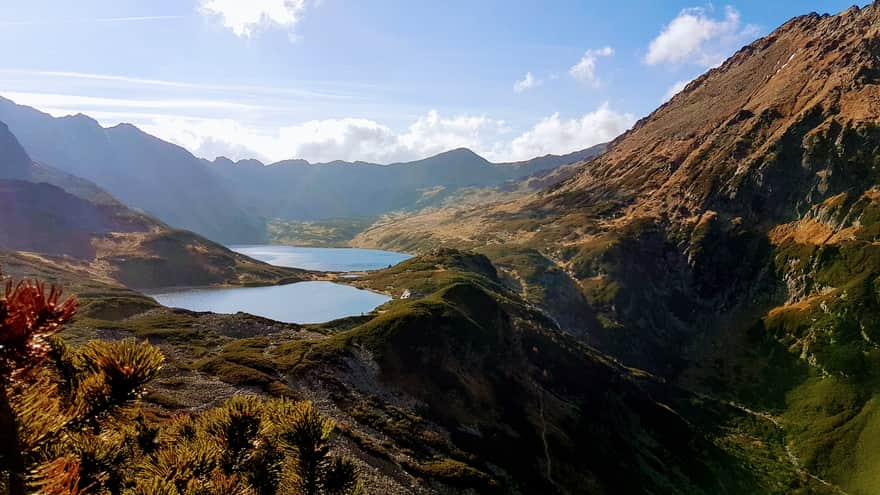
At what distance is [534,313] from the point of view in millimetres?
137750

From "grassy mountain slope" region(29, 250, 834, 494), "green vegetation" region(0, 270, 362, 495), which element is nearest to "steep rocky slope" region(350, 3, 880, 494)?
"grassy mountain slope" region(29, 250, 834, 494)

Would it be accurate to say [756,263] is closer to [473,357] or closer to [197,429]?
[473,357]

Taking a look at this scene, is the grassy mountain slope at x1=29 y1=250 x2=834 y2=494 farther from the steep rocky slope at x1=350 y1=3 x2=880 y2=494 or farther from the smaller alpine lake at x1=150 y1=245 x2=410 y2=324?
the smaller alpine lake at x1=150 y1=245 x2=410 y2=324

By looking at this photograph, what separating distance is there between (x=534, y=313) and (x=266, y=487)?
12730 cm

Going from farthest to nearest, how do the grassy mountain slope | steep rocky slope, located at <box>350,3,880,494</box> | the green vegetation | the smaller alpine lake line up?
the smaller alpine lake, steep rocky slope, located at <box>350,3,880,494</box>, the grassy mountain slope, the green vegetation

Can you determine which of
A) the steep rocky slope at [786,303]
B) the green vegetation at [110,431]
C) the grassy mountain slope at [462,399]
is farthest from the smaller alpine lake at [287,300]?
the green vegetation at [110,431]

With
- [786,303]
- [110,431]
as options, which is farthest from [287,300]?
[786,303]

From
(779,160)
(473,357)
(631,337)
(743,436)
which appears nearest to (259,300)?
(473,357)

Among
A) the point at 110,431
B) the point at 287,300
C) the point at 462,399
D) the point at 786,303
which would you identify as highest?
the point at 110,431

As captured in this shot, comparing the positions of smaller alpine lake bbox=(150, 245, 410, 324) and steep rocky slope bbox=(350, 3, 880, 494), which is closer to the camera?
steep rocky slope bbox=(350, 3, 880, 494)

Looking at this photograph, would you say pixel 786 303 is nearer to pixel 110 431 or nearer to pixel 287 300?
pixel 287 300

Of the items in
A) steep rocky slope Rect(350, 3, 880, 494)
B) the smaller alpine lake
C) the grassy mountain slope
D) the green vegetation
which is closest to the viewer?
the green vegetation

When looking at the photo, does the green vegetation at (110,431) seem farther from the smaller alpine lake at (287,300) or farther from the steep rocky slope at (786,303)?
the steep rocky slope at (786,303)

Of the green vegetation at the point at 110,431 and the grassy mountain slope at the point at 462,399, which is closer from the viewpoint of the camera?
the green vegetation at the point at 110,431
